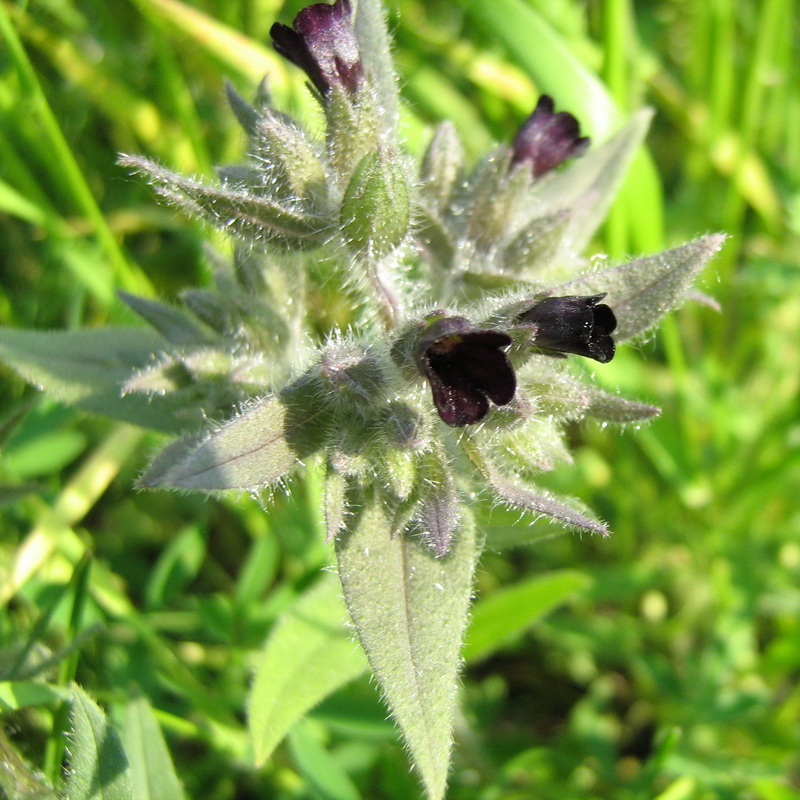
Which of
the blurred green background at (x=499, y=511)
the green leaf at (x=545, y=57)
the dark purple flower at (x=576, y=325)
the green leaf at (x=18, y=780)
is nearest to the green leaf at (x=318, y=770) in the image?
the blurred green background at (x=499, y=511)

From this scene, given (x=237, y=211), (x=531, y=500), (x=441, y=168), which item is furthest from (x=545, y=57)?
(x=531, y=500)

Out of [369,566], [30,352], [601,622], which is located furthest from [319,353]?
[601,622]

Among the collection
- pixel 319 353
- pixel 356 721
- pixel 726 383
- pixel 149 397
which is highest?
pixel 319 353

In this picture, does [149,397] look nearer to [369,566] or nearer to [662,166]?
[369,566]

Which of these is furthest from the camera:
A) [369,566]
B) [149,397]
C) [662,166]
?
[662,166]

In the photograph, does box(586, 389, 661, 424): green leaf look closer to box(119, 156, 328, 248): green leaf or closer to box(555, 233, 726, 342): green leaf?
box(555, 233, 726, 342): green leaf

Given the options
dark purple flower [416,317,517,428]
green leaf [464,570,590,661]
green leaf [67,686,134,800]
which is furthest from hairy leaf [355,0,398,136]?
green leaf [67,686,134,800]
